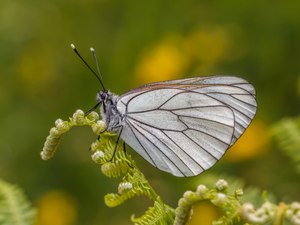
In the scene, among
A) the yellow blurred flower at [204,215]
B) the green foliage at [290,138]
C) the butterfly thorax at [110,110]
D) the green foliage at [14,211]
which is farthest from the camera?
the yellow blurred flower at [204,215]

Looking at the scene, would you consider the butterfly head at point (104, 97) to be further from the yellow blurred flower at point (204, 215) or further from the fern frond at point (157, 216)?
the yellow blurred flower at point (204, 215)

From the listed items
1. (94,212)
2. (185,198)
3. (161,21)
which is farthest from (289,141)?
(161,21)

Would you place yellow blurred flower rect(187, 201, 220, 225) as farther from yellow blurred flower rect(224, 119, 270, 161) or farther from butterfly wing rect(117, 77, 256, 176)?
butterfly wing rect(117, 77, 256, 176)

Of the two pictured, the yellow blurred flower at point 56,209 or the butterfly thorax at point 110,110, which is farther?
the yellow blurred flower at point 56,209

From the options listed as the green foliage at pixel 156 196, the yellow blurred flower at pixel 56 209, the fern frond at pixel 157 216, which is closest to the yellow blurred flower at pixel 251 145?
the yellow blurred flower at pixel 56 209

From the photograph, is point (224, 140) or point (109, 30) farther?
point (109, 30)

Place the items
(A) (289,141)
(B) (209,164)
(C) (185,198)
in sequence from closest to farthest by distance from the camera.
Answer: (C) (185,198) → (B) (209,164) → (A) (289,141)

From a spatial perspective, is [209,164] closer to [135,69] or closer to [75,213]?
[75,213]

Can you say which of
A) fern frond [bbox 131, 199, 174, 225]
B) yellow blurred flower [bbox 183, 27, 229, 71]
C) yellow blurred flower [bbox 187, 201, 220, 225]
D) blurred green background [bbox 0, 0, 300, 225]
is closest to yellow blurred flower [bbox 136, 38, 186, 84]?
blurred green background [bbox 0, 0, 300, 225]

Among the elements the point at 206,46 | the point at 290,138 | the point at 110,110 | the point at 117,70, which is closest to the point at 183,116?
the point at 110,110
